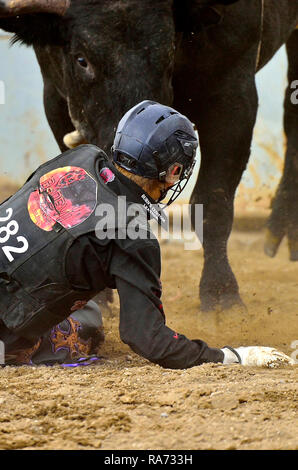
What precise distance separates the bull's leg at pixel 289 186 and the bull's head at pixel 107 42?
8.32 ft

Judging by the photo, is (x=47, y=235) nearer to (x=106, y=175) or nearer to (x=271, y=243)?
(x=106, y=175)

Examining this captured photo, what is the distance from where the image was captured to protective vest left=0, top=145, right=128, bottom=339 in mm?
2914

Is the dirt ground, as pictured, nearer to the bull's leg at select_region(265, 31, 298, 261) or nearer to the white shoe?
the white shoe

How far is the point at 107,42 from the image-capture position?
181 inches

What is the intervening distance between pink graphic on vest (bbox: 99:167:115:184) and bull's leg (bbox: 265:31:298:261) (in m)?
4.44

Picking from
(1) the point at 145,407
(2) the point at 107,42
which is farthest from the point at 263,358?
(2) the point at 107,42

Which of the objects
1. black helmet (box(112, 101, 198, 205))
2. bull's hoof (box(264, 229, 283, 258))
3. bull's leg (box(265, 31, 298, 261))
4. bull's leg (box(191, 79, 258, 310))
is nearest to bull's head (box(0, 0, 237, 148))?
bull's leg (box(191, 79, 258, 310))

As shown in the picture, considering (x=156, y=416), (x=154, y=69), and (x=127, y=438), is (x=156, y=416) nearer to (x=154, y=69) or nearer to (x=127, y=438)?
(x=127, y=438)

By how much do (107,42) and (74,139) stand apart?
84cm

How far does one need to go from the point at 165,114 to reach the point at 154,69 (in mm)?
1582

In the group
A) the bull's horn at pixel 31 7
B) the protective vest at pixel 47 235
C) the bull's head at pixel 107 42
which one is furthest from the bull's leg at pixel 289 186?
the protective vest at pixel 47 235

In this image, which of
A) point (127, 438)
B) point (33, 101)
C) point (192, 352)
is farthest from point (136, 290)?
point (33, 101)

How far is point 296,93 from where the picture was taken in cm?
729

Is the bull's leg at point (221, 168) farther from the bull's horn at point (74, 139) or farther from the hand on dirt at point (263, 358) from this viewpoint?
the hand on dirt at point (263, 358)
